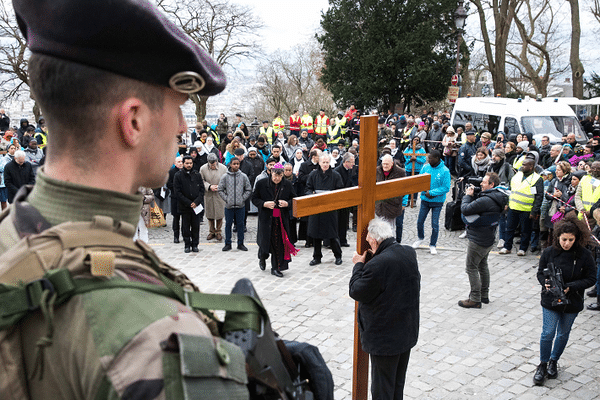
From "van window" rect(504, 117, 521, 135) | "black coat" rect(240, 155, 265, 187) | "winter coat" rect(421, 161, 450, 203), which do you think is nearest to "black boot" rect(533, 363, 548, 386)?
"winter coat" rect(421, 161, 450, 203)

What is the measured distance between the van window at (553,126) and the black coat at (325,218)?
8.50m

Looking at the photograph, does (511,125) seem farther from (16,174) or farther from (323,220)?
(16,174)

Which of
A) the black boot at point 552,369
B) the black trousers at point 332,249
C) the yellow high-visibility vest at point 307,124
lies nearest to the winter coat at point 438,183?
the black trousers at point 332,249

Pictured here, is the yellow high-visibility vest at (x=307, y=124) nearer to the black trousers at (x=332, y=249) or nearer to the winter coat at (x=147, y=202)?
the winter coat at (x=147, y=202)

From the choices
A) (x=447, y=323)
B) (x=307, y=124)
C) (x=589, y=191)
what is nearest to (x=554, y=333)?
(x=447, y=323)

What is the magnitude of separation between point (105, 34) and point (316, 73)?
35.8 m

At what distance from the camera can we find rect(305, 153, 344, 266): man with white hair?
31.8 ft

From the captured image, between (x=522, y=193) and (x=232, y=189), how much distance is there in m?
5.38

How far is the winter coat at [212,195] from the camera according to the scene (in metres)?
11.2

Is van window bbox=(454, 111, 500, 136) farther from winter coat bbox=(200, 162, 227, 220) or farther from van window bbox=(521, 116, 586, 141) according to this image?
winter coat bbox=(200, 162, 227, 220)

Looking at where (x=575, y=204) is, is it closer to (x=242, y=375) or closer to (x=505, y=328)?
(x=505, y=328)

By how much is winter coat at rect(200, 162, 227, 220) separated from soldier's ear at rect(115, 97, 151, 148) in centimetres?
1016

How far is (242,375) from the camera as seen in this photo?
3.17 feet

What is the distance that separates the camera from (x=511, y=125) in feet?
54.2
